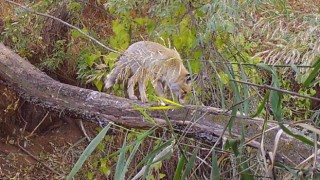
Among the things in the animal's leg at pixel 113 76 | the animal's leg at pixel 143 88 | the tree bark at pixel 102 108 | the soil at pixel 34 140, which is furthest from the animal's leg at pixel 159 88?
the soil at pixel 34 140

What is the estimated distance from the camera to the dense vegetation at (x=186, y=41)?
3035mm

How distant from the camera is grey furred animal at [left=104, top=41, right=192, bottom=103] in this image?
295cm

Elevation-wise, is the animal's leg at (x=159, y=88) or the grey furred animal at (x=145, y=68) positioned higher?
the grey furred animal at (x=145, y=68)

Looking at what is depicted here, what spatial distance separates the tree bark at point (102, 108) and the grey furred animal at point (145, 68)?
0.84 feet

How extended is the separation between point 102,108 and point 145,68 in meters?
0.31

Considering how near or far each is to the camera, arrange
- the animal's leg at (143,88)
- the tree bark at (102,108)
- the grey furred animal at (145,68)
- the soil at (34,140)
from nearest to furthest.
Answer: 1. the tree bark at (102,108)
2. the grey furred animal at (145,68)
3. the animal's leg at (143,88)
4. the soil at (34,140)

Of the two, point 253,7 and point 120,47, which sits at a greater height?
point 253,7

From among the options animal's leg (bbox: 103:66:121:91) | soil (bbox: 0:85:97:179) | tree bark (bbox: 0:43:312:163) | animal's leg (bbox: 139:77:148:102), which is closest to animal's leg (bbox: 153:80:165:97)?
animal's leg (bbox: 139:77:148:102)

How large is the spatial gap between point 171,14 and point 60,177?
5.59 ft

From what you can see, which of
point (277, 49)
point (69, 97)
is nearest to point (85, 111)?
point (69, 97)

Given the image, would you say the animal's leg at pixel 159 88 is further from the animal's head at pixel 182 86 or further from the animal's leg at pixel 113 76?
the animal's leg at pixel 113 76

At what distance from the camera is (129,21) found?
3.52 metres

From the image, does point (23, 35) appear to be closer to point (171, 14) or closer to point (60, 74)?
point (60, 74)

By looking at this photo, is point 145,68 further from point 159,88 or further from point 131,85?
point 159,88
